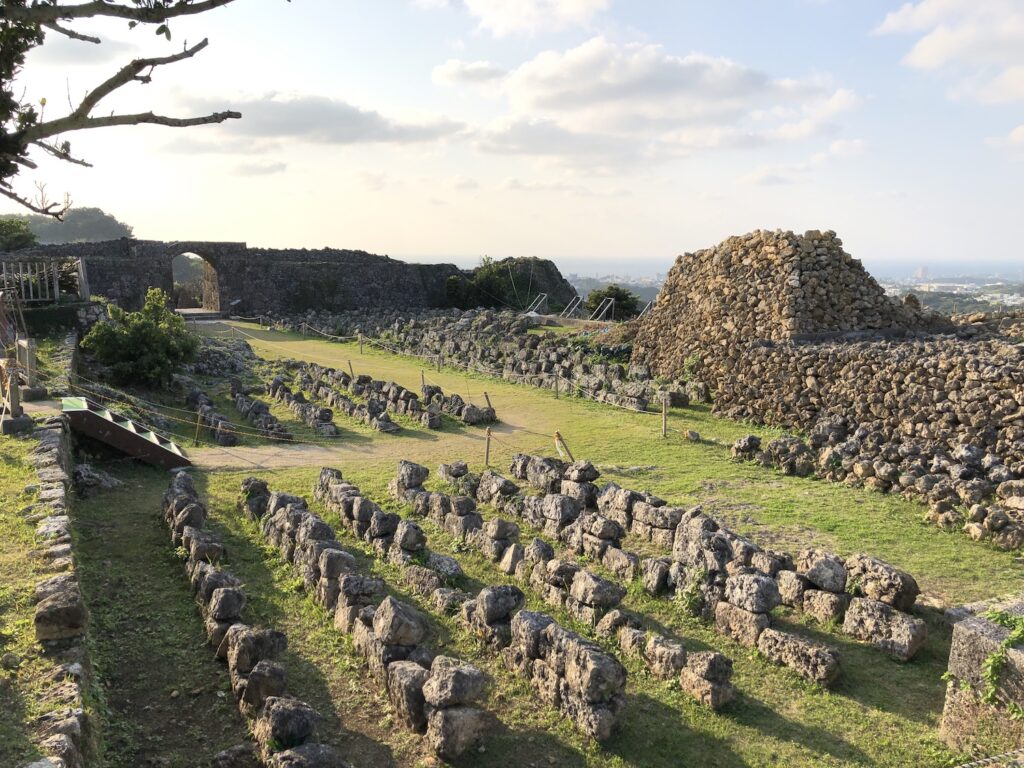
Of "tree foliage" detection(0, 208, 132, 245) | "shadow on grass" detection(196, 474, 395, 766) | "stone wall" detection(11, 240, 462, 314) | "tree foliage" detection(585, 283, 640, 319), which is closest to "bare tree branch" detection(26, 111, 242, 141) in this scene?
"shadow on grass" detection(196, 474, 395, 766)

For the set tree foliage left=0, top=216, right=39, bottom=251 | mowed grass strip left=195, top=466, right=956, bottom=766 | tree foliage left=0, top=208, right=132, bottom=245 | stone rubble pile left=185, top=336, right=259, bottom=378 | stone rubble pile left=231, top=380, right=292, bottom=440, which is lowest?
mowed grass strip left=195, top=466, right=956, bottom=766

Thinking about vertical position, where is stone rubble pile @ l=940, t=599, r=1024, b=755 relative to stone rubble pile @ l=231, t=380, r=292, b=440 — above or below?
below

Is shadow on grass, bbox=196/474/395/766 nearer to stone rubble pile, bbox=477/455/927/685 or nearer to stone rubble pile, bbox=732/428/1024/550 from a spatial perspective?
stone rubble pile, bbox=477/455/927/685

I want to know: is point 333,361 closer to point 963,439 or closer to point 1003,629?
point 963,439

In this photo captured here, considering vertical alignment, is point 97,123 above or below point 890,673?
above

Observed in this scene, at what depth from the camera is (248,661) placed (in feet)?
24.8

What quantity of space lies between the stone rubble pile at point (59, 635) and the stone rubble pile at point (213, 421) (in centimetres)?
688

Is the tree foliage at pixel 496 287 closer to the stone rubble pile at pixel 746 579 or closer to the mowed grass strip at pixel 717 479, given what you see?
the mowed grass strip at pixel 717 479

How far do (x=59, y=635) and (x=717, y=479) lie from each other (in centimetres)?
1108

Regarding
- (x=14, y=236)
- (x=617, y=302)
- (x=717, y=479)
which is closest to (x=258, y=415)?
(x=717, y=479)

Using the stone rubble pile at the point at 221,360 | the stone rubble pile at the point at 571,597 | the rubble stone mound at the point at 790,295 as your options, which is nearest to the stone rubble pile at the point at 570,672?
the stone rubble pile at the point at 571,597

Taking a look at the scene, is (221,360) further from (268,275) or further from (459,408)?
(268,275)

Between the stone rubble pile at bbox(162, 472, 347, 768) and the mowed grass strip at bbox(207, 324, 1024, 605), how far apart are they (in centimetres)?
594

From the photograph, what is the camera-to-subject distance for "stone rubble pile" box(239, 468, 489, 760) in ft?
21.8
